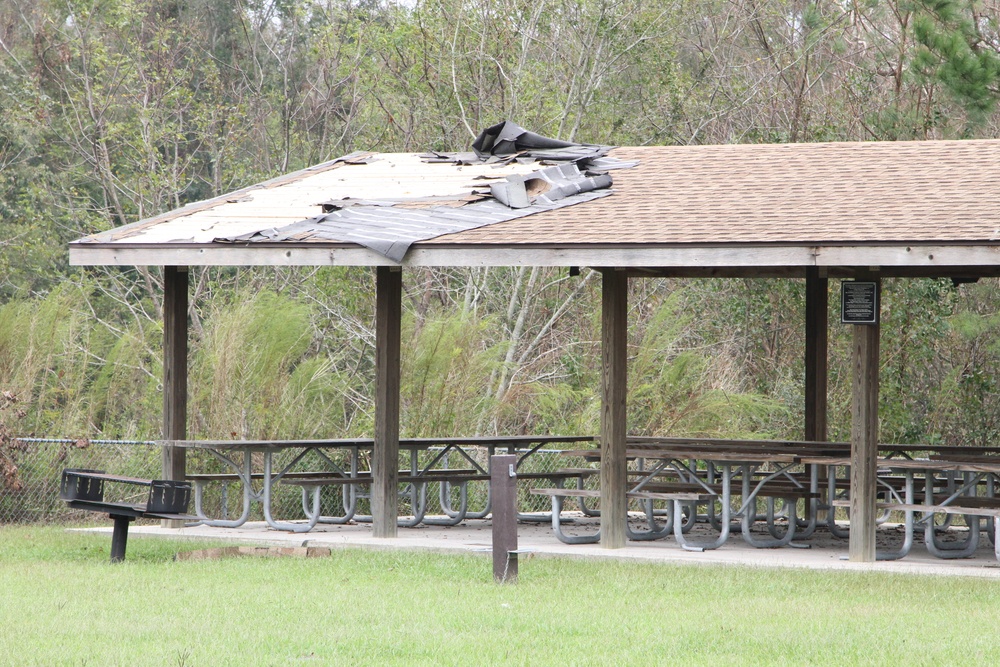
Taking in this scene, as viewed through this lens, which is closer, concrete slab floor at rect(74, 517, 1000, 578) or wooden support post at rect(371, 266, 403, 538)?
concrete slab floor at rect(74, 517, 1000, 578)

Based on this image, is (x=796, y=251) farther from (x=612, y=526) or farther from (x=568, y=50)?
(x=568, y=50)

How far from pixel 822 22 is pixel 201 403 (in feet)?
31.1

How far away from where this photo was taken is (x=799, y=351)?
17672 mm

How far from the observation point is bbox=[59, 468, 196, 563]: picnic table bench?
953 cm

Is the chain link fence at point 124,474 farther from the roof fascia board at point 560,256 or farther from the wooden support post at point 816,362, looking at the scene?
the roof fascia board at point 560,256

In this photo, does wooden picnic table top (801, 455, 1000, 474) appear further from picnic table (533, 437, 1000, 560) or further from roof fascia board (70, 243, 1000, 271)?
roof fascia board (70, 243, 1000, 271)

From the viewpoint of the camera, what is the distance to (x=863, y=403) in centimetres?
964

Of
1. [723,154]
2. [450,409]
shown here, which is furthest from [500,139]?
[450,409]

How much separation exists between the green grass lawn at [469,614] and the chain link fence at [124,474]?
129 inches

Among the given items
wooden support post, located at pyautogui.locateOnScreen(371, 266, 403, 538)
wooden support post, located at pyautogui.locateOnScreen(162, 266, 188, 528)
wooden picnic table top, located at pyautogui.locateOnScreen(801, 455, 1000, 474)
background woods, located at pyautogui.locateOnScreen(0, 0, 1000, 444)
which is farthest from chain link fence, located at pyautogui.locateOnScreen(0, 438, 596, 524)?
wooden picnic table top, located at pyautogui.locateOnScreen(801, 455, 1000, 474)

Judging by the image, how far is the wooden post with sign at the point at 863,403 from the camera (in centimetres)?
962

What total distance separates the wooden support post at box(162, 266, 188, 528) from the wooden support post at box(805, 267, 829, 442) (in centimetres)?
531

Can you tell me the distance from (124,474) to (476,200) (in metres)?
4.96

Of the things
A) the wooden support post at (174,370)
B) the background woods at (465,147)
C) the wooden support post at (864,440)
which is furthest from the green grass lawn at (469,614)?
the background woods at (465,147)
